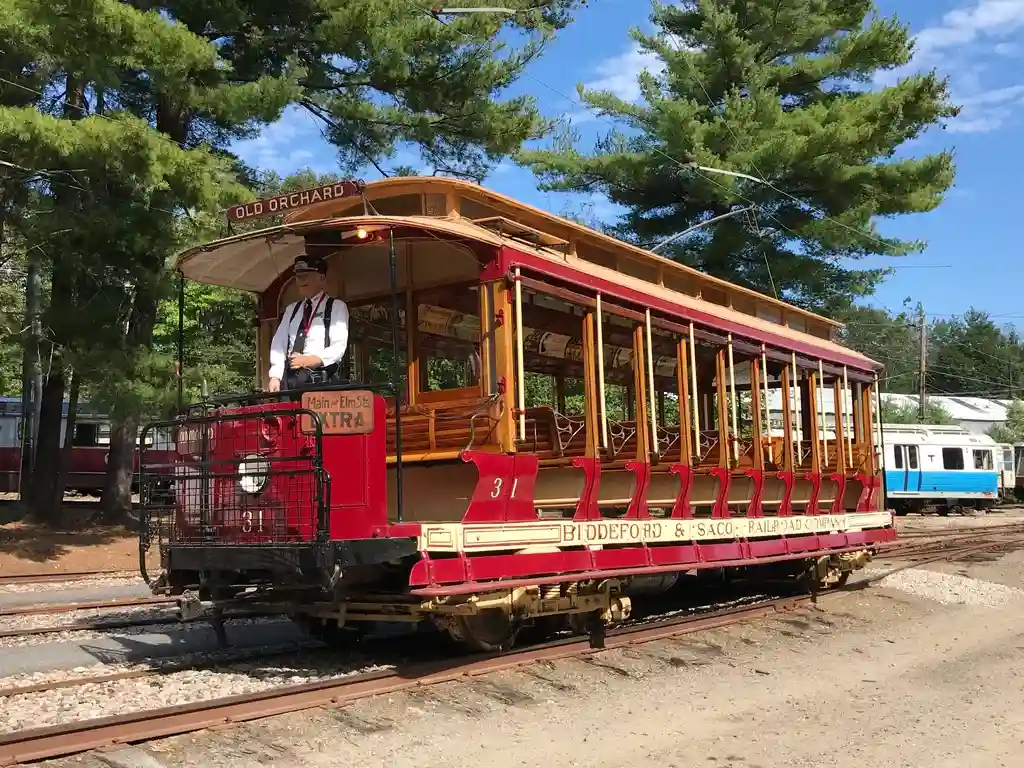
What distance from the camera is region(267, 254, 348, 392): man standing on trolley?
22.1 ft

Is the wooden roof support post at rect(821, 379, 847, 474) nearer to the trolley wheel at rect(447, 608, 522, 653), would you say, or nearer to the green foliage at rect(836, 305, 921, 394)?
the trolley wheel at rect(447, 608, 522, 653)

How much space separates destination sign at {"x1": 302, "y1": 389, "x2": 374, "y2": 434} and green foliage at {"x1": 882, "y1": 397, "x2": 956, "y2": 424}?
1751 inches

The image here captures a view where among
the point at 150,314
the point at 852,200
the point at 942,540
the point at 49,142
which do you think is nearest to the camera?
the point at 49,142

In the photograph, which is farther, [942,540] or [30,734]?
[942,540]


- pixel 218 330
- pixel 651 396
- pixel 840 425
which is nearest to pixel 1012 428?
pixel 218 330

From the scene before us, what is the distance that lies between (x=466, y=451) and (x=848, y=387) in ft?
26.2

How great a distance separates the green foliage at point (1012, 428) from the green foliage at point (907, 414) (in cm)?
242

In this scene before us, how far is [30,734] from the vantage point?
492cm

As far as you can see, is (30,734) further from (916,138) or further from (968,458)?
(968,458)

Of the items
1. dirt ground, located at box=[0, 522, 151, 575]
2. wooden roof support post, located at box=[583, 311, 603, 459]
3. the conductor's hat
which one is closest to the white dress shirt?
the conductor's hat

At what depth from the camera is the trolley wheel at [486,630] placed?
7066 mm

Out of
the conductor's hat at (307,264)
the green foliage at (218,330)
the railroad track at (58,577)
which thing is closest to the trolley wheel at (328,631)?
the conductor's hat at (307,264)

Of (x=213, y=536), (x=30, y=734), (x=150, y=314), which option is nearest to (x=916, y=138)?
(x=150, y=314)

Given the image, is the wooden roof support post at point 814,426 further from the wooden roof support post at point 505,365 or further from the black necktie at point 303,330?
the black necktie at point 303,330
